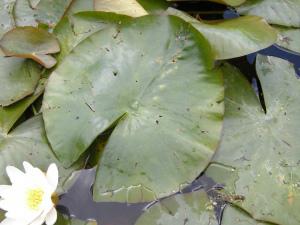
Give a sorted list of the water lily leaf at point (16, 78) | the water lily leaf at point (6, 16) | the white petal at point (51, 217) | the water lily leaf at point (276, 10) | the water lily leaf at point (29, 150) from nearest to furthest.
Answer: the white petal at point (51, 217) → the water lily leaf at point (29, 150) → the water lily leaf at point (16, 78) → the water lily leaf at point (276, 10) → the water lily leaf at point (6, 16)

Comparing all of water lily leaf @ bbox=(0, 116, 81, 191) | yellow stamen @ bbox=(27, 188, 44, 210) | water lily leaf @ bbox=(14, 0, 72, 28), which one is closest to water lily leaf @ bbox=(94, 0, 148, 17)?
water lily leaf @ bbox=(14, 0, 72, 28)

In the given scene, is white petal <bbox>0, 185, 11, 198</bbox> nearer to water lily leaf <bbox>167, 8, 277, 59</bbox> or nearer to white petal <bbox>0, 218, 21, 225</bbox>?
white petal <bbox>0, 218, 21, 225</bbox>

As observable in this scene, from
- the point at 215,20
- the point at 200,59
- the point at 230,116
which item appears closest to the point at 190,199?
the point at 230,116

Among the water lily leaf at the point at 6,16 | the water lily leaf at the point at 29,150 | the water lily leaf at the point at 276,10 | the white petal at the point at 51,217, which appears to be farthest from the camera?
the water lily leaf at the point at 6,16

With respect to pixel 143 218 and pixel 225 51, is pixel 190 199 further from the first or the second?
pixel 225 51

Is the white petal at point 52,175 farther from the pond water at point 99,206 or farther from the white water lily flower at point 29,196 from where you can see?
the pond water at point 99,206

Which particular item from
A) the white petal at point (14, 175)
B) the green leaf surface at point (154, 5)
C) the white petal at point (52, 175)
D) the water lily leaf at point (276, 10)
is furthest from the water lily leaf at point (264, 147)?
the white petal at point (14, 175)
